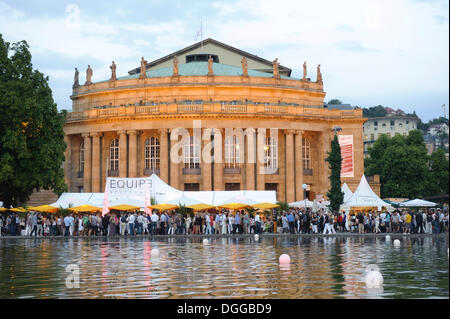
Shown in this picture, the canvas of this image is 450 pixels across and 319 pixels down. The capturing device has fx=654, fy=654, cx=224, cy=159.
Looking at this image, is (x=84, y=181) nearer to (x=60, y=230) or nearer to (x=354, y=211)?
(x=60, y=230)

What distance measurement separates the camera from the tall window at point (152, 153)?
67.8 metres

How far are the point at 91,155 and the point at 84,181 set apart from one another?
291 centimetres

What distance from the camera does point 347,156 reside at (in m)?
68.0

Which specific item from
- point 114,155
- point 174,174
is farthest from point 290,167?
point 114,155

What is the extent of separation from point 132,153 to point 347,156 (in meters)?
22.2

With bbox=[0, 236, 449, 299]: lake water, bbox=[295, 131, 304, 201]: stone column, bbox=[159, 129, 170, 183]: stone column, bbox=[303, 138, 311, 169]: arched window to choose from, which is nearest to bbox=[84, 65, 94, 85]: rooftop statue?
bbox=[159, 129, 170, 183]: stone column

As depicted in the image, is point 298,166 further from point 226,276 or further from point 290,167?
point 226,276

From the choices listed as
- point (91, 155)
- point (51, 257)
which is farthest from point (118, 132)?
point (51, 257)

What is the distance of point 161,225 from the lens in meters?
46.5

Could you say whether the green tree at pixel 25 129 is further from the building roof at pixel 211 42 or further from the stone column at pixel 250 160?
the building roof at pixel 211 42

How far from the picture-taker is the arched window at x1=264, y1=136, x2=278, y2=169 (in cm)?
6769

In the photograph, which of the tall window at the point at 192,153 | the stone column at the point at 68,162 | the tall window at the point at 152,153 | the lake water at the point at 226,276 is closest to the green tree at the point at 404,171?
the tall window at the point at 192,153

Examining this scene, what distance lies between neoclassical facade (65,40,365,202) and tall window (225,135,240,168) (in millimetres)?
102

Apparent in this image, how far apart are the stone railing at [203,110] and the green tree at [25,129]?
1689cm
